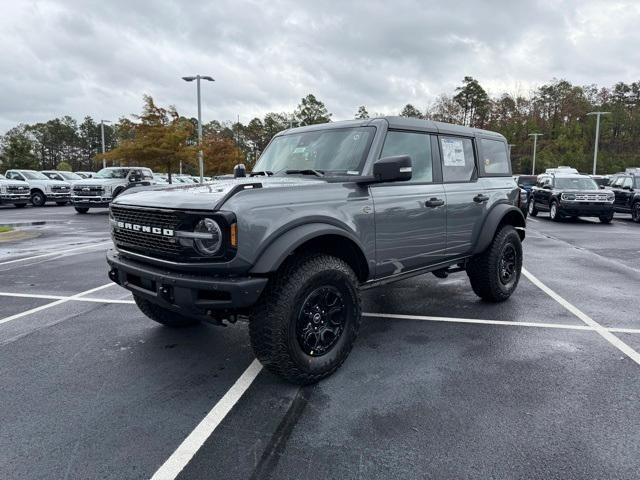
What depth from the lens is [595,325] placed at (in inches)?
185

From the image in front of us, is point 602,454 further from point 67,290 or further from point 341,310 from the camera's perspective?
point 67,290

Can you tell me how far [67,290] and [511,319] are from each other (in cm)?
556

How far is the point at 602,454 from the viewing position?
2.49 m

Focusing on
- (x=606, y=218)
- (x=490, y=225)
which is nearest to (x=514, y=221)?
(x=490, y=225)

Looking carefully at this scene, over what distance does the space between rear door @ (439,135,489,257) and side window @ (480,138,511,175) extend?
0.23 m

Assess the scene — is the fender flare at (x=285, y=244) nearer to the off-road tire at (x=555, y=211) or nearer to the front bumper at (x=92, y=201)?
the off-road tire at (x=555, y=211)

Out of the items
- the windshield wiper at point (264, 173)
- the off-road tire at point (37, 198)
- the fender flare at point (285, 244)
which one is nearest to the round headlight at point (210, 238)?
the fender flare at point (285, 244)

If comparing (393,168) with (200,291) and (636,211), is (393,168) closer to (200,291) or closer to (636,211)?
(200,291)

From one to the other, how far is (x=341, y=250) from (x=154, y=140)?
70.3 feet

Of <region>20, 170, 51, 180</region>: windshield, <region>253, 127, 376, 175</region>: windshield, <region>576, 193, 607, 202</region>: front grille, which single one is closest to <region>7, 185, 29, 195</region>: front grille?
<region>20, 170, 51, 180</region>: windshield

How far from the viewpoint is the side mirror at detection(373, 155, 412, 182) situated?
11.2 feet

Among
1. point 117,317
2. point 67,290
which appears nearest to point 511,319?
point 117,317

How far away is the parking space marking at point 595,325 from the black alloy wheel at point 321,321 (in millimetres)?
2475

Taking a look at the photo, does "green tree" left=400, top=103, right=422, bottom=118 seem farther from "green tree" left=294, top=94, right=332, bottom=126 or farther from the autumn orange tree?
the autumn orange tree
